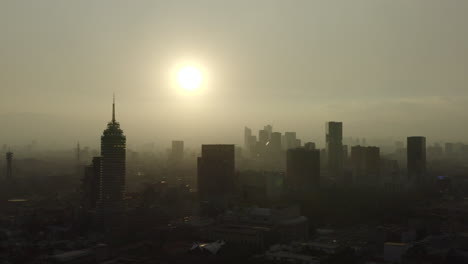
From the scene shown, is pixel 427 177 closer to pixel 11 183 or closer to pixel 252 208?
pixel 252 208

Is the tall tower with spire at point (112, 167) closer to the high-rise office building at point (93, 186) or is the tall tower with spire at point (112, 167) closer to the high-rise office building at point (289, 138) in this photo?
the high-rise office building at point (93, 186)

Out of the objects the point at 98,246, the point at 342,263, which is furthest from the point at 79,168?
the point at 342,263

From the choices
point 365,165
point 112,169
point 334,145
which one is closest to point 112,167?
point 112,169

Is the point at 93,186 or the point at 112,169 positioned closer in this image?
the point at 112,169

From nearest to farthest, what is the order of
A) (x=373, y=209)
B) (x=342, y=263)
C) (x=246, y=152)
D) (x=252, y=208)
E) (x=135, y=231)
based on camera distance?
(x=342, y=263) < (x=135, y=231) < (x=252, y=208) < (x=373, y=209) < (x=246, y=152)

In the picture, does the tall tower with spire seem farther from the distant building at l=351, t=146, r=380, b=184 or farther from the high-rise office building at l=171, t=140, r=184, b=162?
the high-rise office building at l=171, t=140, r=184, b=162

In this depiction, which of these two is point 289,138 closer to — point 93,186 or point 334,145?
point 334,145

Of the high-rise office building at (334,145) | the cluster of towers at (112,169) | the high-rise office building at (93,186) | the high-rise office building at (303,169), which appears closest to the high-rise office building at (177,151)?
the high-rise office building at (334,145)
